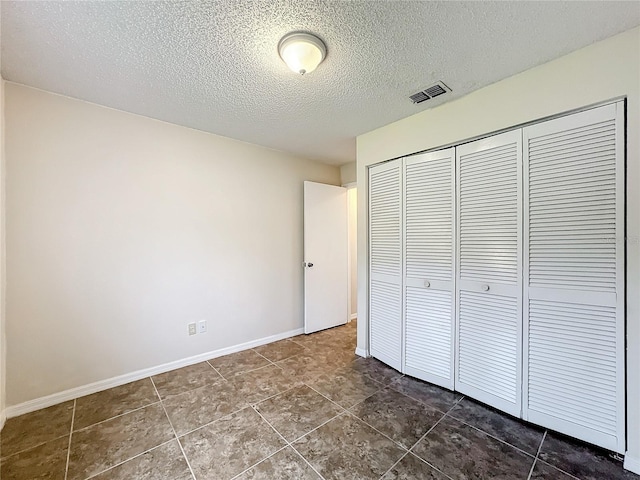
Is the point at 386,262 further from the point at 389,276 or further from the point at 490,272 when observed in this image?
the point at 490,272

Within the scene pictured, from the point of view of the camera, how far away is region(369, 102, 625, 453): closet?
60.1 inches

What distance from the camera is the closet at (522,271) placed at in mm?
1527

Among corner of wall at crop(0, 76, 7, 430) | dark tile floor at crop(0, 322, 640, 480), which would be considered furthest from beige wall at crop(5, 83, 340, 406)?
dark tile floor at crop(0, 322, 640, 480)

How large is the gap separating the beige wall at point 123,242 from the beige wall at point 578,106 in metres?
2.02

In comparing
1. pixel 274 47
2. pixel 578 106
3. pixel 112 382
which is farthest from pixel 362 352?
pixel 274 47

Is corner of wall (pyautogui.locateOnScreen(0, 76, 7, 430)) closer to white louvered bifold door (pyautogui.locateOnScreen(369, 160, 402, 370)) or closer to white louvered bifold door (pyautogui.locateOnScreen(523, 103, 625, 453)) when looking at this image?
white louvered bifold door (pyautogui.locateOnScreen(369, 160, 402, 370))

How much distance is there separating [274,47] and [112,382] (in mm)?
2890

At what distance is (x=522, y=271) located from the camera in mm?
1815

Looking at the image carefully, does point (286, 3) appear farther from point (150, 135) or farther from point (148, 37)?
point (150, 135)

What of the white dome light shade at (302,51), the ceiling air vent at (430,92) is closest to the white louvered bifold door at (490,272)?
the ceiling air vent at (430,92)

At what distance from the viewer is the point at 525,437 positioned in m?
1.68

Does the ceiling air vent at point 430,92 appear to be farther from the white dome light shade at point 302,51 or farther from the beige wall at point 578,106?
the white dome light shade at point 302,51

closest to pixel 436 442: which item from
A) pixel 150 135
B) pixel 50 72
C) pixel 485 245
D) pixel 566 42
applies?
pixel 485 245

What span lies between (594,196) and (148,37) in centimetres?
271
